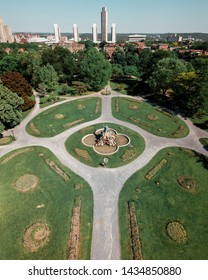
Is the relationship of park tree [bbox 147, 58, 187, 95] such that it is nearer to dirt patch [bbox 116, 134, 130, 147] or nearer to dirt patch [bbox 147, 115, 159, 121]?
dirt patch [bbox 147, 115, 159, 121]

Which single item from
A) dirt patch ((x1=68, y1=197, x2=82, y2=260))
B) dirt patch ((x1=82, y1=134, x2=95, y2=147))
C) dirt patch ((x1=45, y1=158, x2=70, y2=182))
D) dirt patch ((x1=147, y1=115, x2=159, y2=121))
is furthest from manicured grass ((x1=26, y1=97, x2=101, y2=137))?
dirt patch ((x1=68, y1=197, x2=82, y2=260))

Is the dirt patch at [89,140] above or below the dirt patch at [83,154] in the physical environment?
above

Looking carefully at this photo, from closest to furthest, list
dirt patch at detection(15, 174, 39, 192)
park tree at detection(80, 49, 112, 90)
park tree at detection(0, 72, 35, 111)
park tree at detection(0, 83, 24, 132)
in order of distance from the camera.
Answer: dirt patch at detection(15, 174, 39, 192) < park tree at detection(0, 83, 24, 132) < park tree at detection(0, 72, 35, 111) < park tree at detection(80, 49, 112, 90)

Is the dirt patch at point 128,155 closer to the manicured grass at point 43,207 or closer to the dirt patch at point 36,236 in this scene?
the manicured grass at point 43,207

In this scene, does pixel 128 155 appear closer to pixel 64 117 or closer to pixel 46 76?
pixel 64 117

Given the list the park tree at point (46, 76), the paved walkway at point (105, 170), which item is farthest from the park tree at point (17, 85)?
the park tree at point (46, 76)

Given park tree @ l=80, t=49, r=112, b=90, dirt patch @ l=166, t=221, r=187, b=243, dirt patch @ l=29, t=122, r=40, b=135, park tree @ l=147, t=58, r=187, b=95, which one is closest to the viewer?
dirt patch @ l=166, t=221, r=187, b=243

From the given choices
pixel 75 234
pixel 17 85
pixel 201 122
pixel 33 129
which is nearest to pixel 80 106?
pixel 33 129
